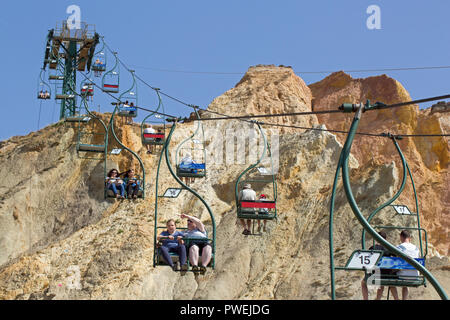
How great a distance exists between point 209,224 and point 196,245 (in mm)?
18922

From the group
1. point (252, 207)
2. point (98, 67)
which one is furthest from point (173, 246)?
point (98, 67)

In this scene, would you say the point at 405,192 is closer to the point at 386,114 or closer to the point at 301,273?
the point at 301,273

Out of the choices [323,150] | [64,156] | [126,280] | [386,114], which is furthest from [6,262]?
[386,114]

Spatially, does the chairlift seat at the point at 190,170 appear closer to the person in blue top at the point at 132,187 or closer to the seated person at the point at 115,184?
the person in blue top at the point at 132,187

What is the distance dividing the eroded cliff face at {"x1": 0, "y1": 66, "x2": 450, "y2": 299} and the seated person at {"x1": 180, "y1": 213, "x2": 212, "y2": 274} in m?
10.6

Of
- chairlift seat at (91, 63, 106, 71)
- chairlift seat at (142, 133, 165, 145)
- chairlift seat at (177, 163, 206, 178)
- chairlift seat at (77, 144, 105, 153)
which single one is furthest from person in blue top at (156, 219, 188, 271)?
chairlift seat at (91, 63, 106, 71)

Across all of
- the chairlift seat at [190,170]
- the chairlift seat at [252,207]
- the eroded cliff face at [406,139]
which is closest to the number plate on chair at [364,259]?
the chairlift seat at [252,207]

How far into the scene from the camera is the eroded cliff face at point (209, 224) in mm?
31266

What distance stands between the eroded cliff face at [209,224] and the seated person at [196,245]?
34.8ft

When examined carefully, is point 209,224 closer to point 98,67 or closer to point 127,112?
point 127,112

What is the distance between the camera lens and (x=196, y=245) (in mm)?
17453

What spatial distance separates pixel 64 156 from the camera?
45.3 meters

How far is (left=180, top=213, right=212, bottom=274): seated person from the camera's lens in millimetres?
17359

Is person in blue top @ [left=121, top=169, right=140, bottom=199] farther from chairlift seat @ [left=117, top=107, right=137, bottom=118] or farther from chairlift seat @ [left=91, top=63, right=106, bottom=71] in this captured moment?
chairlift seat @ [left=91, top=63, right=106, bottom=71]
